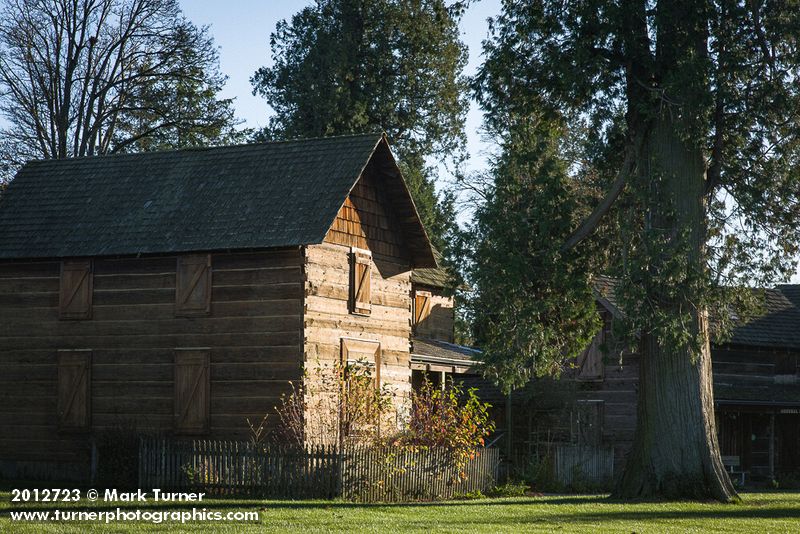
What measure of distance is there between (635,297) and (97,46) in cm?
2967

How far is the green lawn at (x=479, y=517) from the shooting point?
18281 millimetres

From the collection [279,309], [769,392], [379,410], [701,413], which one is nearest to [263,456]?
[379,410]

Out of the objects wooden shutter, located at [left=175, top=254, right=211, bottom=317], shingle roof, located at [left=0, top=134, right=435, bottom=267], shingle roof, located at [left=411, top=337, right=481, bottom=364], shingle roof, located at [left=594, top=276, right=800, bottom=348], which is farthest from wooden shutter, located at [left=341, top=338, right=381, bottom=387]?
shingle roof, located at [left=594, top=276, right=800, bottom=348]

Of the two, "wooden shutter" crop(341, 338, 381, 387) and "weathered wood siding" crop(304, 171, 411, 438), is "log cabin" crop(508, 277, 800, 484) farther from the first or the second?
"wooden shutter" crop(341, 338, 381, 387)

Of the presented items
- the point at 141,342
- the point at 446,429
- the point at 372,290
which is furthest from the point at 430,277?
the point at 446,429

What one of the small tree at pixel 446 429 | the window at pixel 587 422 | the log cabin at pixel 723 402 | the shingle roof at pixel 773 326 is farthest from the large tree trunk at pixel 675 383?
the shingle roof at pixel 773 326

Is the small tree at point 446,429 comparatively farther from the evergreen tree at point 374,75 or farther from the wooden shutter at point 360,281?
the evergreen tree at point 374,75

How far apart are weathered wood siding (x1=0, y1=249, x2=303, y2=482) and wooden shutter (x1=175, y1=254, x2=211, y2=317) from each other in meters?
0.18

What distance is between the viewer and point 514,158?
29.3 meters

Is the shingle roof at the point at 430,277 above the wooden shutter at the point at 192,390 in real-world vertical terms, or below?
A: above

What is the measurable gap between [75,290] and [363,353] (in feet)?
25.9

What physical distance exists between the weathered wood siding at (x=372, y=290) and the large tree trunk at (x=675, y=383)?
6.30 meters


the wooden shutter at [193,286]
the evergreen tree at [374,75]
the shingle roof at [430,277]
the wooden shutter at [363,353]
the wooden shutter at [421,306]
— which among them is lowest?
the wooden shutter at [363,353]

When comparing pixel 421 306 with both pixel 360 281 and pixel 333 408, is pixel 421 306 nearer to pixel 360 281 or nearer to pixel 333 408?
pixel 360 281
